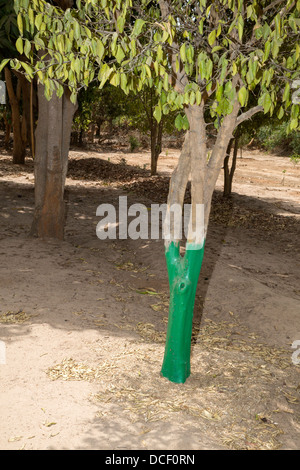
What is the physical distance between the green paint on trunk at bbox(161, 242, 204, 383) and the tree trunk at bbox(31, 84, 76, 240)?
15.3 ft

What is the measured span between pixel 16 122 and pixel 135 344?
570 inches

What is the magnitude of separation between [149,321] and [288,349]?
5.43 ft

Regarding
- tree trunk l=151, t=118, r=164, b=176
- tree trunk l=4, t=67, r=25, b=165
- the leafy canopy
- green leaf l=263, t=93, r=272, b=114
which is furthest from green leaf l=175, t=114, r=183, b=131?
tree trunk l=4, t=67, r=25, b=165

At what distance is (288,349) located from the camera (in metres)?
5.47

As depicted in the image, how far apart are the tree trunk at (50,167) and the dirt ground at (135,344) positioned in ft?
1.25

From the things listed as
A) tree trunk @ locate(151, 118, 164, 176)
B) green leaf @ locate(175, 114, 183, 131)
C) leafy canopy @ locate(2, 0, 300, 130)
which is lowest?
tree trunk @ locate(151, 118, 164, 176)

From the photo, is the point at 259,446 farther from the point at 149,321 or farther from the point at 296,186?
the point at 296,186

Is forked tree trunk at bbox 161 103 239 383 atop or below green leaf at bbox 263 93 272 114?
below

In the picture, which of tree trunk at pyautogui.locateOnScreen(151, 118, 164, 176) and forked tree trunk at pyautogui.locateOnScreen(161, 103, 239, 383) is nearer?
forked tree trunk at pyautogui.locateOnScreen(161, 103, 239, 383)

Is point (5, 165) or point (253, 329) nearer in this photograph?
point (253, 329)

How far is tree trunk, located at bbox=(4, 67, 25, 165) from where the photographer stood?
1728 centimetres

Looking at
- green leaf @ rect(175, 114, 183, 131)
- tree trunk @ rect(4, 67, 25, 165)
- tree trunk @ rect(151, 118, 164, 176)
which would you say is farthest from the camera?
tree trunk @ rect(151, 118, 164, 176)

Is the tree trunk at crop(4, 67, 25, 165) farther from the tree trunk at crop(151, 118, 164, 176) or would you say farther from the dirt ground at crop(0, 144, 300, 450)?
the dirt ground at crop(0, 144, 300, 450)

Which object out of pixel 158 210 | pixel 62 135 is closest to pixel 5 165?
pixel 158 210
